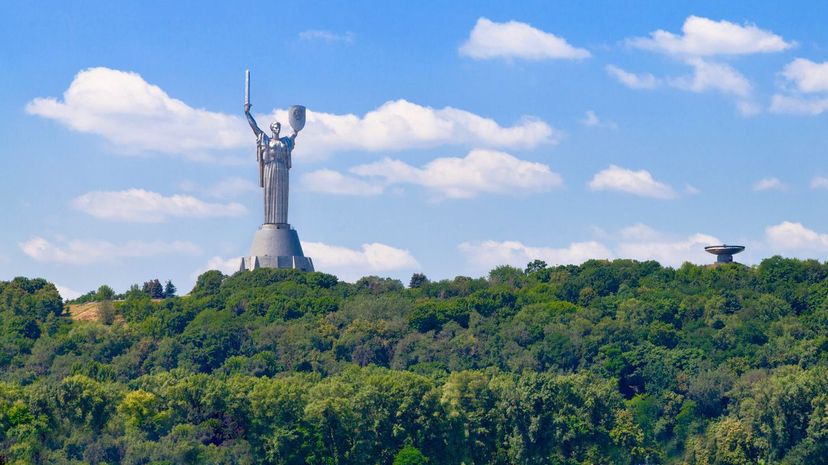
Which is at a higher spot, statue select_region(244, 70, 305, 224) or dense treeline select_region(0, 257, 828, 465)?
statue select_region(244, 70, 305, 224)

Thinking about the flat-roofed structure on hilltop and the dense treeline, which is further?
the flat-roofed structure on hilltop

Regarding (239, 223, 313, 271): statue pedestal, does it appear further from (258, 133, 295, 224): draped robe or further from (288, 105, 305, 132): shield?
(288, 105, 305, 132): shield

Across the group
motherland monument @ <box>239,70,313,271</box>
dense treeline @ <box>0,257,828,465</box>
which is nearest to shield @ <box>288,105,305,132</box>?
motherland monument @ <box>239,70,313,271</box>

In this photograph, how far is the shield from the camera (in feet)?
377

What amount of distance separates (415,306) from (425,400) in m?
34.8

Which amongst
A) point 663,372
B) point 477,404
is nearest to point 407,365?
point 663,372

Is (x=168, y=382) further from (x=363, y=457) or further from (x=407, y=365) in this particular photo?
(x=407, y=365)

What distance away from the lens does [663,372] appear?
331ft

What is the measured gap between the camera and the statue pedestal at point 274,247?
383ft

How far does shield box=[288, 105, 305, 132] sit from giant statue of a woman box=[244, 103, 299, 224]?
338 mm

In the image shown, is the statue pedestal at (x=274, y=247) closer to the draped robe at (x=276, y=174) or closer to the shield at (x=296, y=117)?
the draped robe at (x=276, y=174)

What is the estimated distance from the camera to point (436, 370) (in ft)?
330

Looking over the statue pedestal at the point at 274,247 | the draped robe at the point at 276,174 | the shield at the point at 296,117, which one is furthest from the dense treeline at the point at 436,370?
the shield at the point at 296,117

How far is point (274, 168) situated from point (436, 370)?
2026cm
